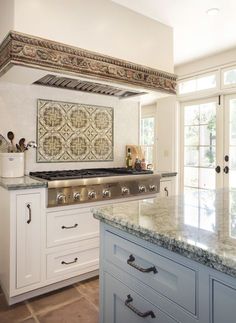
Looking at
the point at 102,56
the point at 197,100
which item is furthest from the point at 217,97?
the point at 102,56

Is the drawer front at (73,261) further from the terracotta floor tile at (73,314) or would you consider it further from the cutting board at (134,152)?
the cutting board at (134,152)

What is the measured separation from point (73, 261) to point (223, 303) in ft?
5.94

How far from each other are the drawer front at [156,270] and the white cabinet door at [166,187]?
1.89 meters

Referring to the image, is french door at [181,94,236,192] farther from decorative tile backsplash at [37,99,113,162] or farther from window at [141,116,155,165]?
decorative tile backsplash at [37,99,113,162]

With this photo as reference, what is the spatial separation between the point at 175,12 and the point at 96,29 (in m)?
0.91

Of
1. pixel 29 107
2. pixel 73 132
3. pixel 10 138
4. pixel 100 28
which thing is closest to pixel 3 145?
pixel 10 138

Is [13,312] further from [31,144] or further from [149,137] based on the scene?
[149,137]

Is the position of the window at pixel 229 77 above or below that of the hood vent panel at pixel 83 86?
above

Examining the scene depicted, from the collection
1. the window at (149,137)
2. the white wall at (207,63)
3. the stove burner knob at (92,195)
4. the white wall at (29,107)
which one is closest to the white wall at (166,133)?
the window at (149,137)

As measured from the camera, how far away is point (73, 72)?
87.4 inches

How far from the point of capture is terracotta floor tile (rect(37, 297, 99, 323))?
6.18ft

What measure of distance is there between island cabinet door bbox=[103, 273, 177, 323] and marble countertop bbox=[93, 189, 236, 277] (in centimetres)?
24

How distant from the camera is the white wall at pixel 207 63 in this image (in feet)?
12.6

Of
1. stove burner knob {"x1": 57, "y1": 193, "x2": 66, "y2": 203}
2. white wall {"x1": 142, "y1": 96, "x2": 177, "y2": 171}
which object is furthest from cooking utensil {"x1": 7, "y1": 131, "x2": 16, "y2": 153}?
white wall {"x1": 142, "y1": 96, "x2": 177, "y2": 171}
